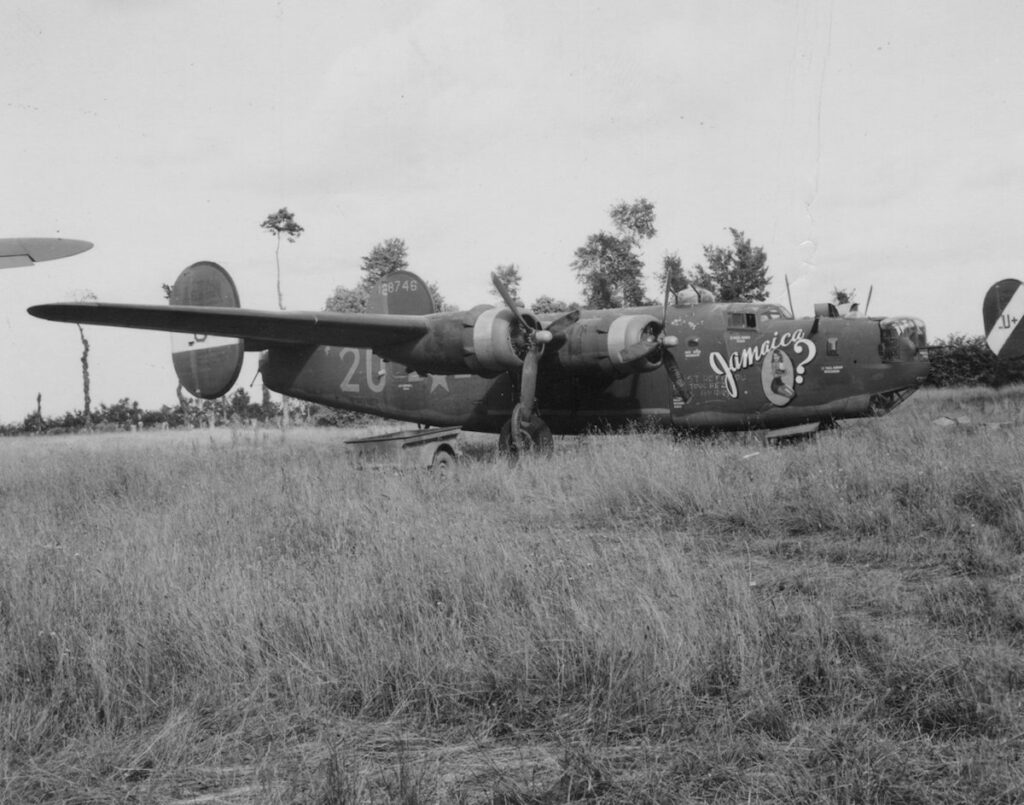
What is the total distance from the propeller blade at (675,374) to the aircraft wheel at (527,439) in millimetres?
1961

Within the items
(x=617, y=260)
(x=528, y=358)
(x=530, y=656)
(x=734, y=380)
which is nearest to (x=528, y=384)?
(x=528, y=358)

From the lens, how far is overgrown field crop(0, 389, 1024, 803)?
2.92 metres

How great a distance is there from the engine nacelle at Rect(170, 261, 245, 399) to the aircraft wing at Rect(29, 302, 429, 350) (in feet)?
7.90

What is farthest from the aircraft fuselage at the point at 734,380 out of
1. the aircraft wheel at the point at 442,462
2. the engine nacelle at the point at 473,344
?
the aircraft wheel at the point at 442,462

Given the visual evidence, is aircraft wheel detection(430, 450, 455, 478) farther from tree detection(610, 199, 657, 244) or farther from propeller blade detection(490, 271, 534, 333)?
tree detection(610, 199, 657, 244)

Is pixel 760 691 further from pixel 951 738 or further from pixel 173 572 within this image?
pixel 173 572

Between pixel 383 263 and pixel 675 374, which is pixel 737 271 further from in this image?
pixel 675 374

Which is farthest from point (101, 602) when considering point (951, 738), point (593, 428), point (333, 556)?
point (593, 428)

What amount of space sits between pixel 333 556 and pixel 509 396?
29.4ft

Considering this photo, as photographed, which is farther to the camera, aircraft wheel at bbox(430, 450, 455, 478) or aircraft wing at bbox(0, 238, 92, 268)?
aircraft wheel at bbox(430, 450, 455, 478)

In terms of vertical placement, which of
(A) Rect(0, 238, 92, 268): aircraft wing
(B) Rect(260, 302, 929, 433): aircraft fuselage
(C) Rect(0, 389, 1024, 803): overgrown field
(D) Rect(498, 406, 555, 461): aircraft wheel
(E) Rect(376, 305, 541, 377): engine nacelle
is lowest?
(C) Rect(0, 389, 1024, 803): overgrown field

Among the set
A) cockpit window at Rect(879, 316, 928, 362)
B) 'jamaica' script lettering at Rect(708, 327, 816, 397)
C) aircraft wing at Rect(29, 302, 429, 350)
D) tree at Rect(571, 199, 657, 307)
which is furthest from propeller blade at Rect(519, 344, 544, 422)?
tree at Rect(571, 199, 657, 307)

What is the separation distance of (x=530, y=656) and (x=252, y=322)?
9604 millimetres

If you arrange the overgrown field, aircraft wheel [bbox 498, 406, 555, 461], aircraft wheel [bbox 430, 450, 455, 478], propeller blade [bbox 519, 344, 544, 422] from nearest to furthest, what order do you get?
the overgrown field
aircraft wheel [bbox 430, 450, 455, 478]
aircraft wheel [bbox 498, 406, 555, 461]
propeller blade [bbox 519, 344, 544, 422]
